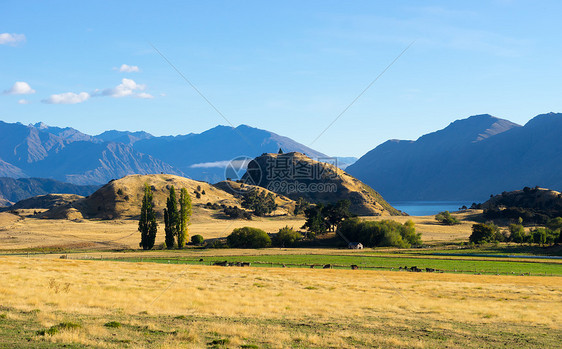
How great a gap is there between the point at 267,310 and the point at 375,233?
94.7m

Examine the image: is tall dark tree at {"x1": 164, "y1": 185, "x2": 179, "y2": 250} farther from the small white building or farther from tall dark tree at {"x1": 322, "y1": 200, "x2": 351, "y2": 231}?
tall dark tree at {"x1": 322, "y1": 200, "x2": 351, "y2": 231}

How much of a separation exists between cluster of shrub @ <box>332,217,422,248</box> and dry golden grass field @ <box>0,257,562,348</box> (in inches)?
2598

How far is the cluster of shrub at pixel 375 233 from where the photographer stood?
128000 millimetres

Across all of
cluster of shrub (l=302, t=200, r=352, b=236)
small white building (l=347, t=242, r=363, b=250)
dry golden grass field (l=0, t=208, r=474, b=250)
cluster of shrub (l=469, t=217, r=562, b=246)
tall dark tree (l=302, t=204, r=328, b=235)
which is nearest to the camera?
cluster of shrub (l=469, t=217, r=562, b=246)

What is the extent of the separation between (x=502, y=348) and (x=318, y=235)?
112432 mm

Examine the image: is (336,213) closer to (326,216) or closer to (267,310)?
(326,216)

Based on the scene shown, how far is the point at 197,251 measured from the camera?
111000 millimetres

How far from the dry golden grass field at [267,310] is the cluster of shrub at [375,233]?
6598 centimetres

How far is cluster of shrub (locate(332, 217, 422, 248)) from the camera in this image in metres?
128

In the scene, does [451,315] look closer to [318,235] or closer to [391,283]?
[391,283]

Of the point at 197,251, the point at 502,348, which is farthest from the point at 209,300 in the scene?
the point at 197,251

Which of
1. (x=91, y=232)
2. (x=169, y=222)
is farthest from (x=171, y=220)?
(x=91, y=232)

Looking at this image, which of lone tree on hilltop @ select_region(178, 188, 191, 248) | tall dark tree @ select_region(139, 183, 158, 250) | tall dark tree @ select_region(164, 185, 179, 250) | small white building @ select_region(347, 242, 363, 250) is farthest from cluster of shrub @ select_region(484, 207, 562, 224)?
tall dark tree @ select_region(139, 183, 158, 250)

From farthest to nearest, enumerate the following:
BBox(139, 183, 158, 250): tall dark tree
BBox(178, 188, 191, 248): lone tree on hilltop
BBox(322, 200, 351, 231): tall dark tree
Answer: BBox(322, 200, 351, 231): tall dark tree
BBox(178, 188, 191, 248): lone tree on hilltop
BBox(139, 183, 158, 250): tall dark tree
